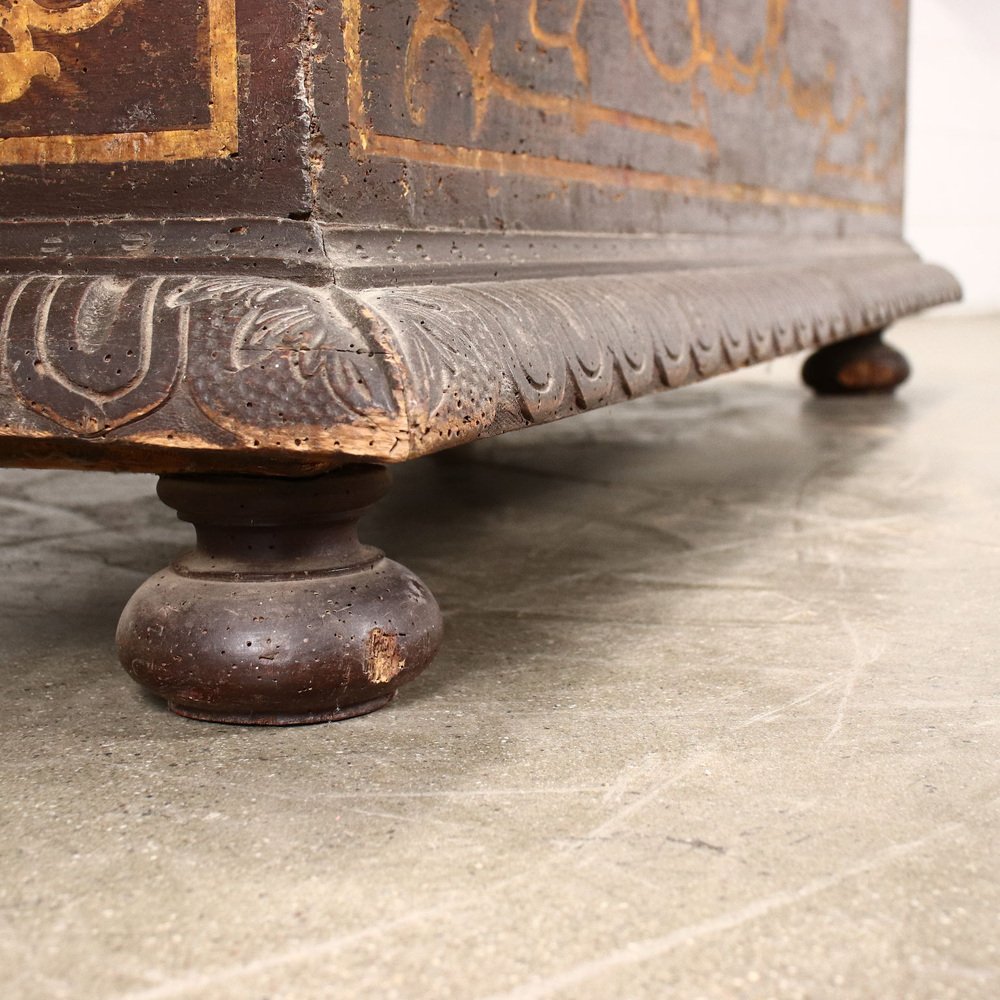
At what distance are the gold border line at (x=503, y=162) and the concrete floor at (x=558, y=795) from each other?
1.66ft

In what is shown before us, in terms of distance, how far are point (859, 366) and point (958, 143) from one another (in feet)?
16.4

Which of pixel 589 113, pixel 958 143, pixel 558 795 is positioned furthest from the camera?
pixel 958 143

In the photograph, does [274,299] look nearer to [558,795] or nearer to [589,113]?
[558,795]

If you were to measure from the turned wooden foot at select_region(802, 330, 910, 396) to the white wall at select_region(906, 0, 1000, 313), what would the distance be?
440cm

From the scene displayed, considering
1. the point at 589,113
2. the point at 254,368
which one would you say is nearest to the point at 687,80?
the point at 589,113

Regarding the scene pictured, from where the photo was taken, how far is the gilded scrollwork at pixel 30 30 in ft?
3.55

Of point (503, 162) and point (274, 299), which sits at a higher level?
point (503, 162)

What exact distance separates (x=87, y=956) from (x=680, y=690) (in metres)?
0.62

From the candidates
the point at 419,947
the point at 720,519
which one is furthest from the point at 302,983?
the point at 720,519

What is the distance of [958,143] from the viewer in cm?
792

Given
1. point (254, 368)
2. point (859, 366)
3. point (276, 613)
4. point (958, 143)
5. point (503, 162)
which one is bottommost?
point (859, 366)

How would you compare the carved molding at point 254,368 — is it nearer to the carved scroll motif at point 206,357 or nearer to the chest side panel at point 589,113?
the carved scroll motif at point 206,357

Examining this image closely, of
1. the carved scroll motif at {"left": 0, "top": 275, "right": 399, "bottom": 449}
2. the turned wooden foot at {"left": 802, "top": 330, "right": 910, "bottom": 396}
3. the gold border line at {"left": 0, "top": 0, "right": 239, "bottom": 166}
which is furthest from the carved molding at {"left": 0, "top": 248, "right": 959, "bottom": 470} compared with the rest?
the turned wooden foot at {"left": 802, "top": 330, "right": 910, "bottom": 396}

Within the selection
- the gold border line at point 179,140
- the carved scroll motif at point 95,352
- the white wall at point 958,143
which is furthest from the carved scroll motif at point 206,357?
the white wall at point 958,143
